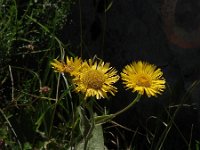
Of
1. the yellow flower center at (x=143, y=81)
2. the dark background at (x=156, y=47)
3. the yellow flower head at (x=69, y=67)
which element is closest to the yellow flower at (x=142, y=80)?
the yellow flower center at (x=143, y=81)

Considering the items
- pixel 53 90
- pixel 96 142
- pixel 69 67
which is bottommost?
pixel 96 142

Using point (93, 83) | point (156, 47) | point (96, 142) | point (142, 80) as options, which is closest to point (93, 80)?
point (93, 83)

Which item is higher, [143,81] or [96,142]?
[143,81]

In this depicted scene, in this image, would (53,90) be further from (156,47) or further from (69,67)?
(69,67)

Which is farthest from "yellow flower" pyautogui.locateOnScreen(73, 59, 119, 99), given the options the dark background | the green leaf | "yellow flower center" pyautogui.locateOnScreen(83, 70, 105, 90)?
the dark background

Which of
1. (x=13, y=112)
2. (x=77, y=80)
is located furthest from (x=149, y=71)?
(x=13, y=112)

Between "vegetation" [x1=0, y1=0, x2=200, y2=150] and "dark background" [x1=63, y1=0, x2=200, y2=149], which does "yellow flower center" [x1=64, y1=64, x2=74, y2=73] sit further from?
"dark background" [x1=63, y1=0, x2=200, y2=149]
